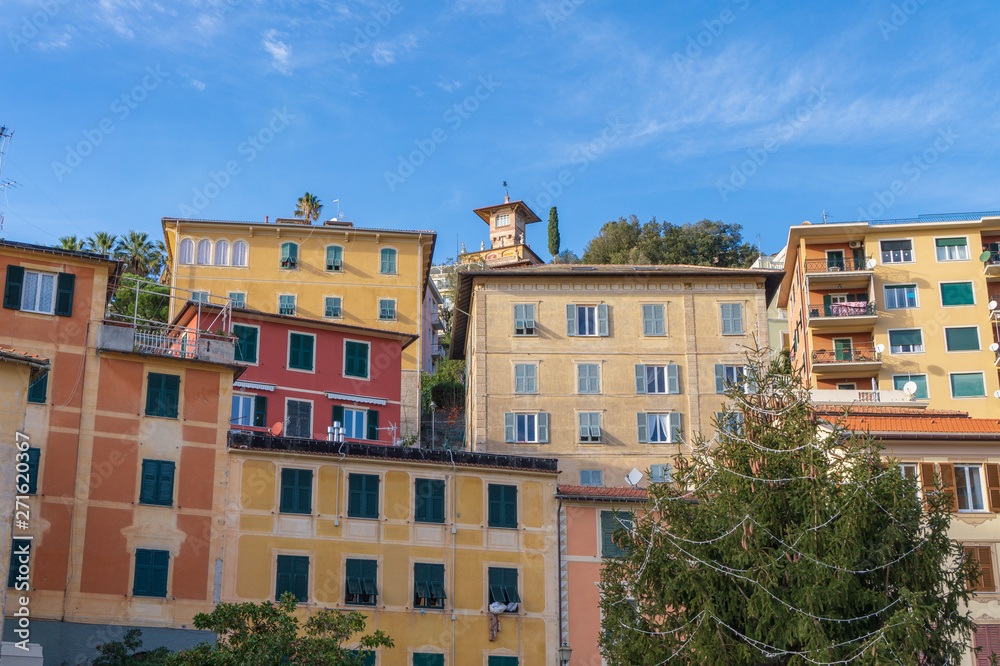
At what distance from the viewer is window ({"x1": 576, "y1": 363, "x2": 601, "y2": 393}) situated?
178 feet

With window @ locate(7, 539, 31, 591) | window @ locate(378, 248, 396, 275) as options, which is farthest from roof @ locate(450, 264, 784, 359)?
window @ locate(7, 539, 31, 591)

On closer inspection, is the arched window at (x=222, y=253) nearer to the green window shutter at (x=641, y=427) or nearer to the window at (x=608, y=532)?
the green window shutter at (x=641, y=427)

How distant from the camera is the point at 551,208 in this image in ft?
396

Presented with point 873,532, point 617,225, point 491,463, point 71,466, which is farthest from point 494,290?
point 617,225

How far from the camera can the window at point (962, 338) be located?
6003 cm

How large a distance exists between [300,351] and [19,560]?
1524 centimetres

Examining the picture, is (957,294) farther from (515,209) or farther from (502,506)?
(515,209)

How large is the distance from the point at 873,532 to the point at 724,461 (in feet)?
13.4

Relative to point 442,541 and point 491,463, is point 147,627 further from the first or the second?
point 491,463

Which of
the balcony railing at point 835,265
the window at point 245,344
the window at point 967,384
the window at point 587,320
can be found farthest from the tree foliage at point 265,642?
the balcony railing at point 835,265

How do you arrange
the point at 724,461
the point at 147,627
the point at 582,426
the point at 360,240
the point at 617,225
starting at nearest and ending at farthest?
the point at 724,461 → the point at 147,627 → the point at 582,426 → the point at 360,240 → the point at 617,225

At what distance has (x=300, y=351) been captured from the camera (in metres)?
45.2

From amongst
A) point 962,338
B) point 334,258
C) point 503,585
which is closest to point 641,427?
point 503,585

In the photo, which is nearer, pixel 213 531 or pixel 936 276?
pixel 213 531
